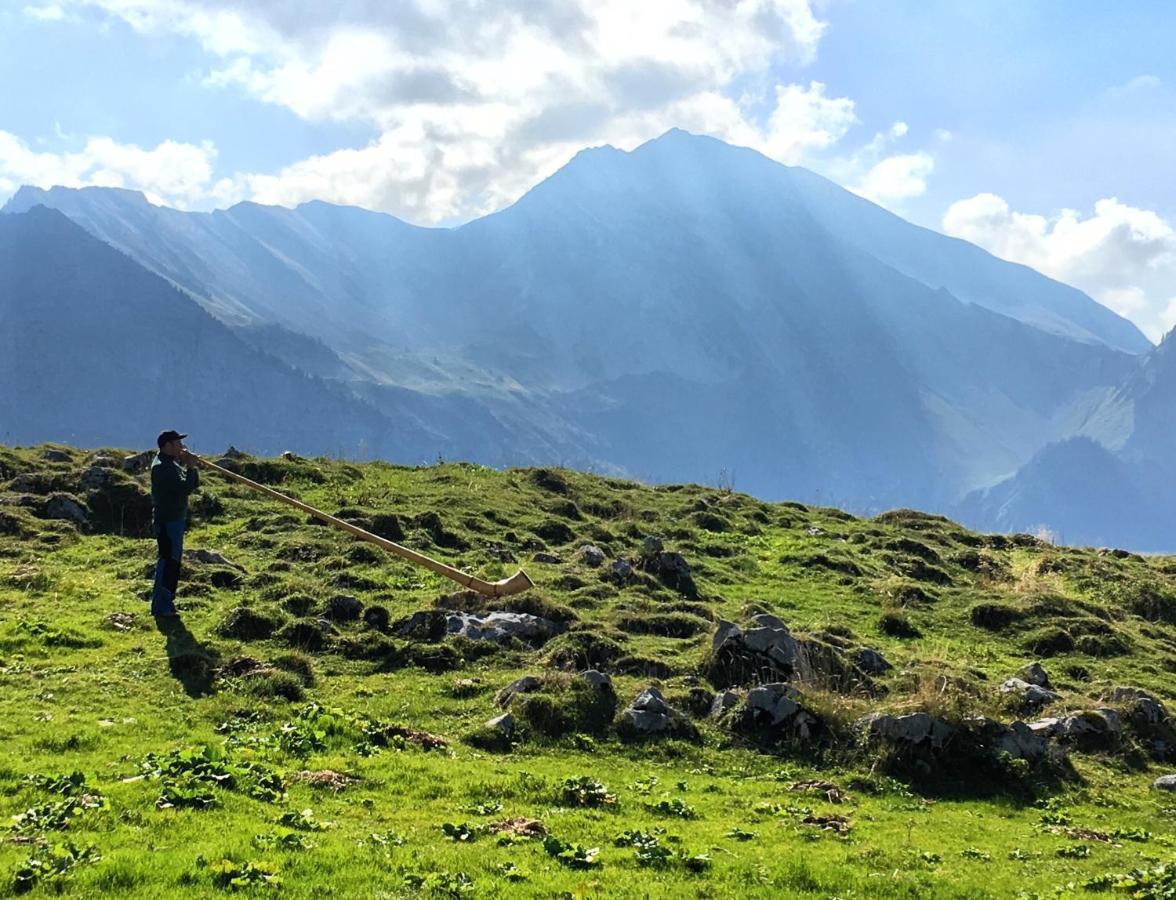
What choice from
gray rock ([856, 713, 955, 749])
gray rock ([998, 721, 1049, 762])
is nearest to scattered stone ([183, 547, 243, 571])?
gray rock ([856, 713, 955, 749])

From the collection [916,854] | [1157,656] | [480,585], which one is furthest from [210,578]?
[1157,656]

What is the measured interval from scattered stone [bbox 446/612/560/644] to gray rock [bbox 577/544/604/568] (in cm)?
912

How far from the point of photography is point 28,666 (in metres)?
17.4

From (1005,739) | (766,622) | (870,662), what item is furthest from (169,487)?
(1005,739)

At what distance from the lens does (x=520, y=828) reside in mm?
11961

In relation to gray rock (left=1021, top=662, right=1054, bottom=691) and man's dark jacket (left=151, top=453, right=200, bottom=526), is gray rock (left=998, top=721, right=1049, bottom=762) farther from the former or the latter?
man's dark jacket (left=151, top=453, right=200, bottom=526)

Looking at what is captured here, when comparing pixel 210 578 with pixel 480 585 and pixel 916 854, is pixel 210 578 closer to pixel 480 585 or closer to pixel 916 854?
pixel 480 585

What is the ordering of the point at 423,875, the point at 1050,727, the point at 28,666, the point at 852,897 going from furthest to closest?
the point at 1050,727 < the point at 28,666 < the point at 852,897 < the point at 423,875

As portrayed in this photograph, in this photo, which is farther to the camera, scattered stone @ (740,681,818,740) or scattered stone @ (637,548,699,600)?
scattered stone @ (637,548,699,600)

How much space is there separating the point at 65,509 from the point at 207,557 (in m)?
8.73

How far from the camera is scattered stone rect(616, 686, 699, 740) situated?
17.4 meters

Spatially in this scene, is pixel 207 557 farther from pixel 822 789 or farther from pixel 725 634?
pixel 822 789

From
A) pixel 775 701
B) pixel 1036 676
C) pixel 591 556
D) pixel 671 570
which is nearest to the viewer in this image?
pixel 775 701

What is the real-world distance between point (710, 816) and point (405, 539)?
2158 cm
